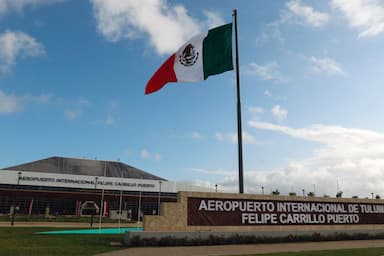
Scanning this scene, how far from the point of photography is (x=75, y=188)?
223 feet

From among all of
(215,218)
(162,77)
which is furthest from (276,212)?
(162,77)

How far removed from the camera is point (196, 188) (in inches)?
3285

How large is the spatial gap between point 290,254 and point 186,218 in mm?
5501

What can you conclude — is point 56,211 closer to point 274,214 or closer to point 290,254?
point 274,214

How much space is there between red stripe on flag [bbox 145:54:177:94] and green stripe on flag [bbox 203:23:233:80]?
1902mm

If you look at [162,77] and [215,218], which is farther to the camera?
[162,77]

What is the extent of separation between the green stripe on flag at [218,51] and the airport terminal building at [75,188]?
43.7 metres

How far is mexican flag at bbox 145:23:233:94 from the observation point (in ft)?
59.8

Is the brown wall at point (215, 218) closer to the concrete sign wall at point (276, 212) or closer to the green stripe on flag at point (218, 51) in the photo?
the concrete sign wall at point (276, 212)

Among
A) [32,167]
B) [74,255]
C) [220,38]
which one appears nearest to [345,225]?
[220,38]

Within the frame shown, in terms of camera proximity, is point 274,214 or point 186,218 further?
point 274,214

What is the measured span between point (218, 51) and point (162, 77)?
3450 millimetres

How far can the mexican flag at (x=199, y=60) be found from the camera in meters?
18.2

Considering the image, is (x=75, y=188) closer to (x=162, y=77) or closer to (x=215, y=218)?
(x=162, y=77)
